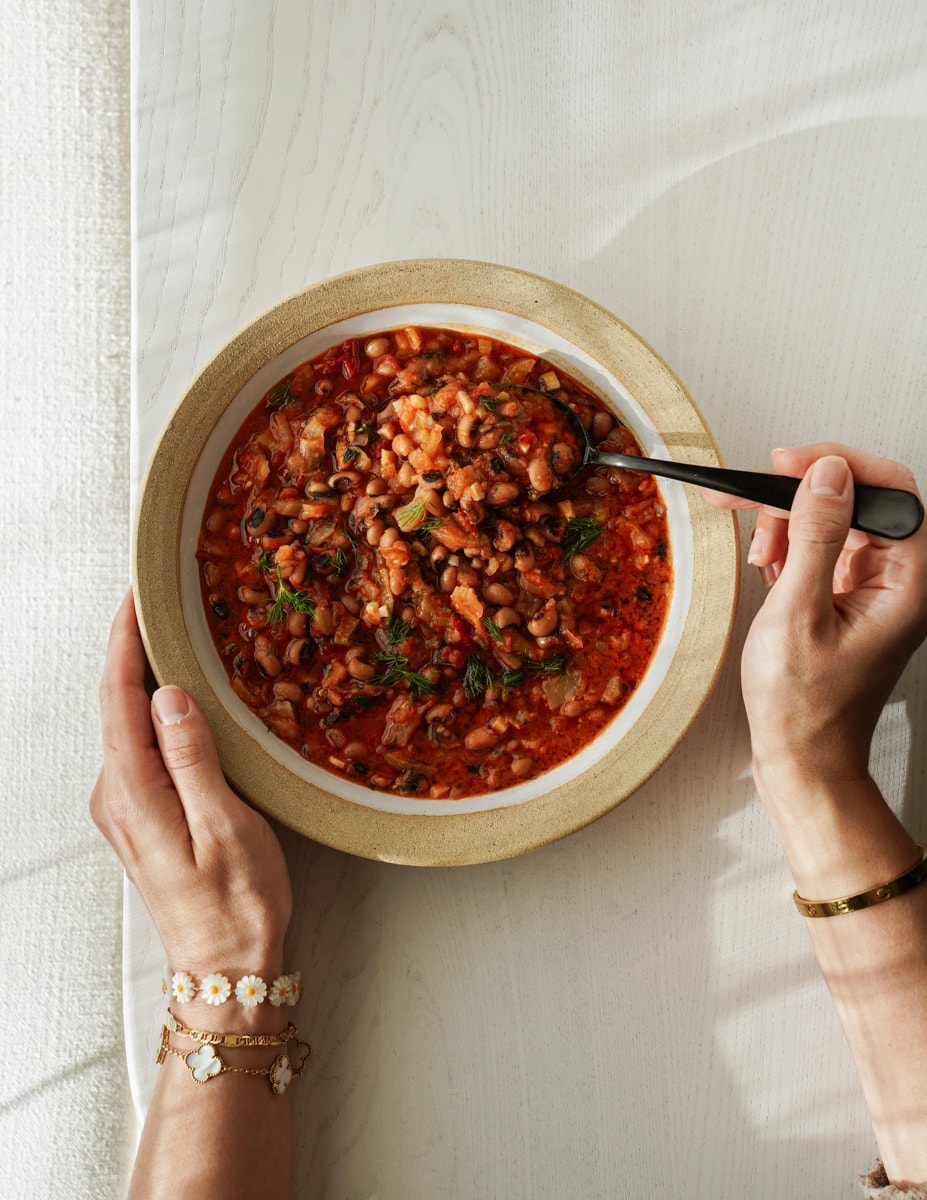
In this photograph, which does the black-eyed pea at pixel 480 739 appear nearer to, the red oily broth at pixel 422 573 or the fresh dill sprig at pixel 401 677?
the red oily broth at pixel 422 573

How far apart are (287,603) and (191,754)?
1.58 ft

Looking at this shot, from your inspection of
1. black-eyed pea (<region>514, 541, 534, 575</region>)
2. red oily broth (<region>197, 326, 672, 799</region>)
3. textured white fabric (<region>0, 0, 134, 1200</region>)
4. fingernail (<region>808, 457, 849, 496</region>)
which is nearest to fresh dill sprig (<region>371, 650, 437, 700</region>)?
red oily broth (<region>197, 326, 672, 799</region>)

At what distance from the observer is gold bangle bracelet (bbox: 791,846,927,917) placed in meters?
2.58

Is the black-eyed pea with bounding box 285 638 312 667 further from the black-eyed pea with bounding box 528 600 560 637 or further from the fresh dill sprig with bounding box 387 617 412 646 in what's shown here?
the black-eyed pea with bounding box 528 600 560 637

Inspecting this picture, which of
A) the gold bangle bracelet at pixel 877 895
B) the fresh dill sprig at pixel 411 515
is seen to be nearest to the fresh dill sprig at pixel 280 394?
the fresh dill sprig at pixel 411 515

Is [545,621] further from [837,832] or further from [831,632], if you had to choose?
[837,832]

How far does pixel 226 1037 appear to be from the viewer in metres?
2.57

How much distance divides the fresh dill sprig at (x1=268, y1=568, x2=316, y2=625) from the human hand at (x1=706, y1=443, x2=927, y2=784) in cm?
114

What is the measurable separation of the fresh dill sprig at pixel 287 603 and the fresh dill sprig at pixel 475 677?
18.0 inches

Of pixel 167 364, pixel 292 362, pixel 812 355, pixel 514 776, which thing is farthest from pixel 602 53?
pixel 514 776

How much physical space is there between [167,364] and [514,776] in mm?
1564

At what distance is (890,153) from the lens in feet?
9.79

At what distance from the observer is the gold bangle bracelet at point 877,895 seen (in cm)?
258

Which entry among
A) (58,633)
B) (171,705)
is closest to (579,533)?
(171,705)
